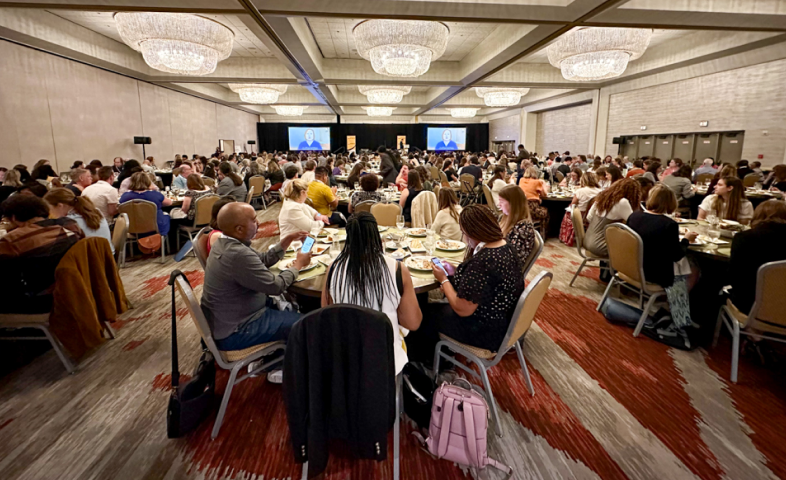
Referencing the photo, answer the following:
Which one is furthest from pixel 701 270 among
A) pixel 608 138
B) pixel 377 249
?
pixel 608 138

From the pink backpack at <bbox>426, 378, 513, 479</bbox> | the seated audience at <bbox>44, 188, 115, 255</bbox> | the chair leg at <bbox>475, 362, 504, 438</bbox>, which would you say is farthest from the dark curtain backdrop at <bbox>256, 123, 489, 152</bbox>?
the pink backpack at <bbox>426, 378, 513, 479</bbox>

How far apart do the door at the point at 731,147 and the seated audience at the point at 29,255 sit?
1356 cm

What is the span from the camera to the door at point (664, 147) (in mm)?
12375

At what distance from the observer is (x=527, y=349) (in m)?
3.38

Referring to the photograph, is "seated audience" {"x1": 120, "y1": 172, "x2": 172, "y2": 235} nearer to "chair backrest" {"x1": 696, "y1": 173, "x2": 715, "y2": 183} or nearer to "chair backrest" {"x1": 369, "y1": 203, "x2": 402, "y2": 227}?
"chair backrest" {"x1": 369, "y1": 203, "x2": 402, "y2": 227}

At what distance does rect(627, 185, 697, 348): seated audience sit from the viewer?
3.26m

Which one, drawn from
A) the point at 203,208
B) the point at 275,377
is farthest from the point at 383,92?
the point at 275,377

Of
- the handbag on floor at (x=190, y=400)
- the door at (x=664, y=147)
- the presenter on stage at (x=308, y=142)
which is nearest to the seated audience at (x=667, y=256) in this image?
the handbag on floor at (x=190, y=400)

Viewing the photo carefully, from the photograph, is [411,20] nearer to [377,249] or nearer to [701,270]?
[701,270]

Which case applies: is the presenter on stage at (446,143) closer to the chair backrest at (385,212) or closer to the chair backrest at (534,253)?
the chair backrest at (385,212)

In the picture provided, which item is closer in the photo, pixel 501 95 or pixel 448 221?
pixel 448 221

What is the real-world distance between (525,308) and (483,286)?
244 millimetres

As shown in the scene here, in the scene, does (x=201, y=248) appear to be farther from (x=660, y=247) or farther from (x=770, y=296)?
(x=770, y=296)

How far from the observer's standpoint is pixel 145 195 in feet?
18.2
